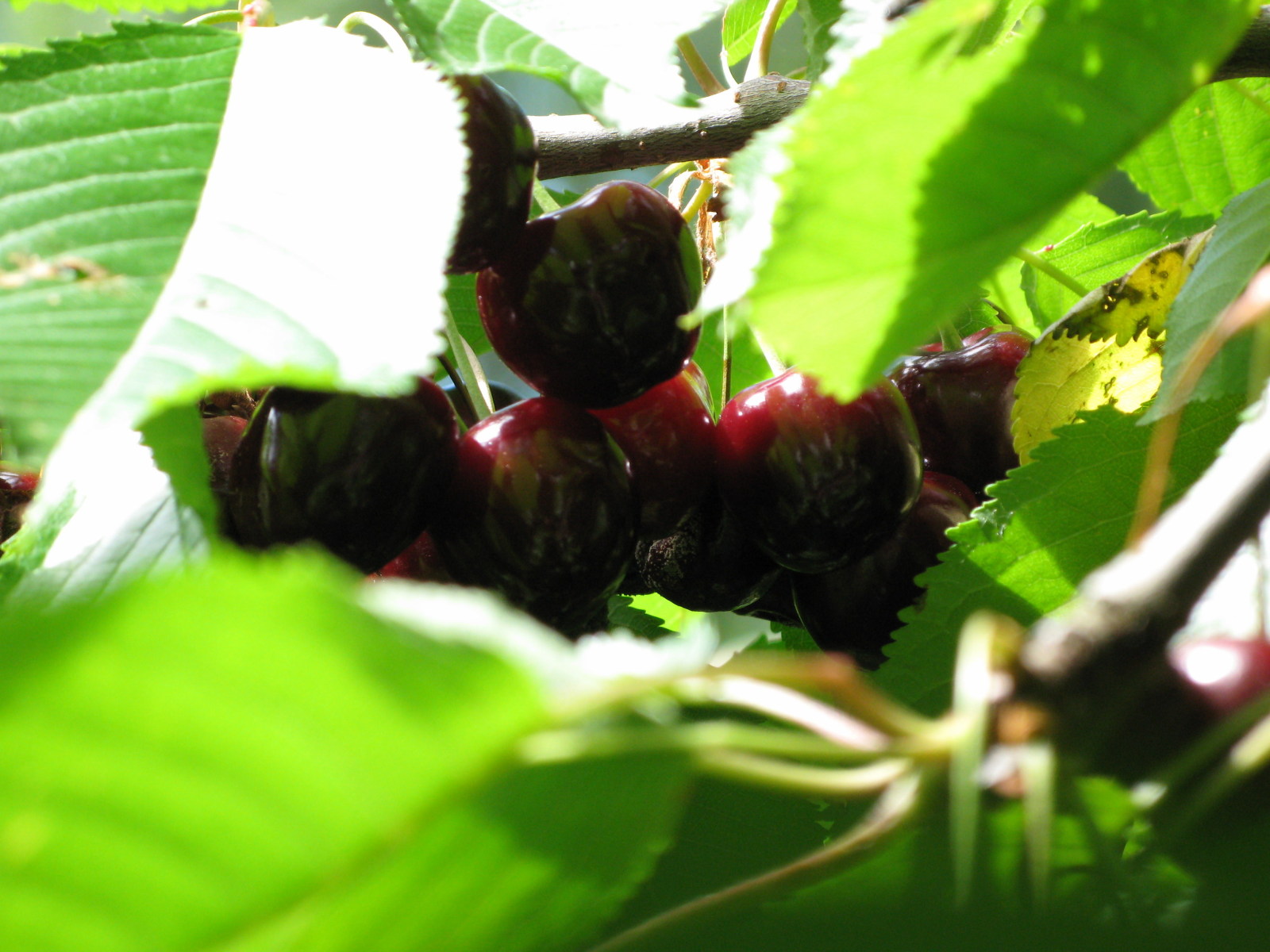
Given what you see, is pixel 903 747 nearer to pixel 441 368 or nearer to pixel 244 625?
pixel 244 625

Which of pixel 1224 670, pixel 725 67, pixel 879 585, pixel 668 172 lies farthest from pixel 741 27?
pixel 1224 670

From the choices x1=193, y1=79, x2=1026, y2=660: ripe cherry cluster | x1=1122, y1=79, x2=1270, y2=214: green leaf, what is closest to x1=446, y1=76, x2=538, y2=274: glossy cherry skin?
x1=193, y1=79, x2=1026, y2=660: ripe cherry cluster

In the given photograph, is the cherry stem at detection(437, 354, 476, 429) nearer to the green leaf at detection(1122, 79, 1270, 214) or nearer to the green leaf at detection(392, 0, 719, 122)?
the green leaf at detection(392, 0, 719, 122)

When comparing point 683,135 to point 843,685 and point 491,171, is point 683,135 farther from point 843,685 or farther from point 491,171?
point 843,685

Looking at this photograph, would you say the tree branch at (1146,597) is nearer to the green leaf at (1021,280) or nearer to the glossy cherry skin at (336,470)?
the glossy cherry skin at (336,470)

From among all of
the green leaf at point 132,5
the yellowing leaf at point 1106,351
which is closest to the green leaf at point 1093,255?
the yellowing leaf at point 1106,351

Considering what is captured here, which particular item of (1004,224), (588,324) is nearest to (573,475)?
(588,324)
